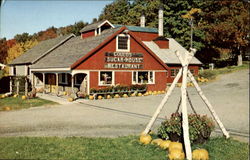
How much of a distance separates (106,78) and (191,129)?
18.1m

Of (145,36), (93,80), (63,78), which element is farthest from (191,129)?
(145,36)

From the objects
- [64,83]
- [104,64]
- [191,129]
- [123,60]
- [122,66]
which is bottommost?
[191,129]

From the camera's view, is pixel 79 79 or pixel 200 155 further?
pixel 79 79

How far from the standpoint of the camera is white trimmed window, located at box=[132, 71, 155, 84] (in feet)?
93.7

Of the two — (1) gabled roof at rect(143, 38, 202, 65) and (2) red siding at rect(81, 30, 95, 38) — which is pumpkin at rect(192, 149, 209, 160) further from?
(1) gabled roof at rect(143, 38, 202, 65)

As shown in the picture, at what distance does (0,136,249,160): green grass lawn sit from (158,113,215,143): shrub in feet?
1.18

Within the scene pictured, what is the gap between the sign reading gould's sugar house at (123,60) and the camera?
87.4 ft

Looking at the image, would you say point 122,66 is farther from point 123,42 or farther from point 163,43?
point 163,43

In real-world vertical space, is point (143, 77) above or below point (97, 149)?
above

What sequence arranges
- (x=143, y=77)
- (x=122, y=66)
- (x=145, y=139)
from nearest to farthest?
(x=145, y=139) < (x=122, y=66) < (x=143, y=77)

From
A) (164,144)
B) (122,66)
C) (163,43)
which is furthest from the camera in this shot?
(163,43)

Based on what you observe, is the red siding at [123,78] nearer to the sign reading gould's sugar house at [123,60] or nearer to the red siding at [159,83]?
the sign reading gould's sugar house at [123,60]

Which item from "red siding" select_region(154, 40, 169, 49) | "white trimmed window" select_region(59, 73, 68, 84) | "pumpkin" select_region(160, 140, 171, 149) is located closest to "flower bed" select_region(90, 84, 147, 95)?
"white trimmed window" select_region(59, 73, 68, 84)

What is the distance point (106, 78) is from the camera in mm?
26500
